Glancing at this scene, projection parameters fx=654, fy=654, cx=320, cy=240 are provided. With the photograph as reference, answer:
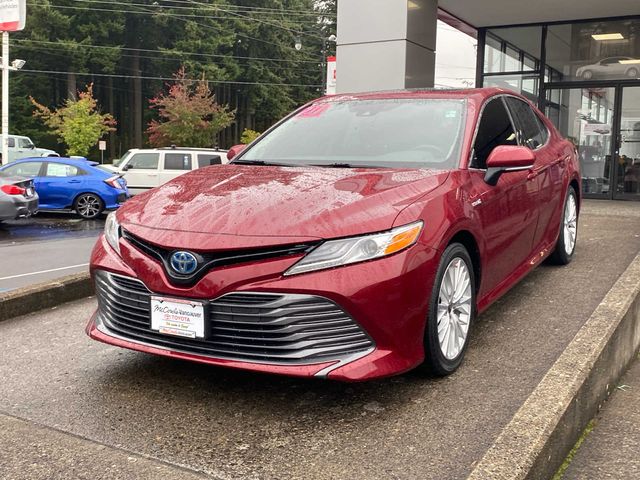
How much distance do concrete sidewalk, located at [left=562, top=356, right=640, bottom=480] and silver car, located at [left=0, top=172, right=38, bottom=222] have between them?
11.5 meters

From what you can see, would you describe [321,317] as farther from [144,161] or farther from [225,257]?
[144,161]

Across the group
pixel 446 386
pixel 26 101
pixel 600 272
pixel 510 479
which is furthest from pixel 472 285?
pixel 26 101

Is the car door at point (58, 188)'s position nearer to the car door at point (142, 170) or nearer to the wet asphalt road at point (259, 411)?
the car door at point (142, 170)

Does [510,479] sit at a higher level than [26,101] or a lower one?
lower

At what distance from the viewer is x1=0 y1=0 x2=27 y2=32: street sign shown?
20234mm

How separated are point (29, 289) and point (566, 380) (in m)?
3.95

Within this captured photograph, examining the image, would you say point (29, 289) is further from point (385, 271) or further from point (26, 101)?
point (26, 101)

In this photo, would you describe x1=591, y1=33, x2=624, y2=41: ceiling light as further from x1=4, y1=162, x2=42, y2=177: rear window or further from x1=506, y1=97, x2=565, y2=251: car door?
x1=4, y1=162, x2=42, y2=177: rear window

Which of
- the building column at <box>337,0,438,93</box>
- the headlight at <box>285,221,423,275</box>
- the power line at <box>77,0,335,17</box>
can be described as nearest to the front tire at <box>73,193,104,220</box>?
the building column at <box>337,0,438,93</box>

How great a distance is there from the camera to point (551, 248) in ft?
17.5

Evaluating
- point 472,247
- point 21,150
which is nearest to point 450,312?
point 472,247

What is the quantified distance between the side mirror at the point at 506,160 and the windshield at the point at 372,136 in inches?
8.6

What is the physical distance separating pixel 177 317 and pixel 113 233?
72 cm

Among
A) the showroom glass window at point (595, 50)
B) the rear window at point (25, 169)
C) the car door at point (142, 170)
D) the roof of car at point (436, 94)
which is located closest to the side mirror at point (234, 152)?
the roof of car at point (436, 94)
